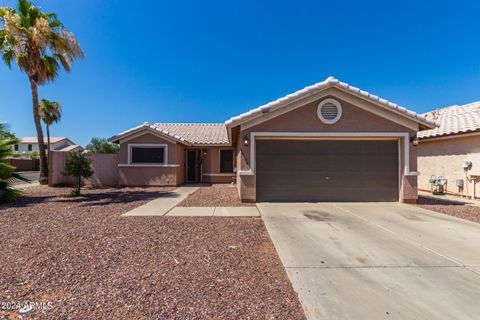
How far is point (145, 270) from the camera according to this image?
355 centimetres

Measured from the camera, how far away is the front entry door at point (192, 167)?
1744 cm

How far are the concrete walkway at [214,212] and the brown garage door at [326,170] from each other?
1.79 metres

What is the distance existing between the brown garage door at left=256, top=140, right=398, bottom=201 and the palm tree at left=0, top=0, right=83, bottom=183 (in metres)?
13.2

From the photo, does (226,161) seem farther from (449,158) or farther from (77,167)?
(449,158)

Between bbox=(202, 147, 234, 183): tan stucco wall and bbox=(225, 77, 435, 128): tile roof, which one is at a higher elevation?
bbox=(225, 77, 435, 128): tile roof

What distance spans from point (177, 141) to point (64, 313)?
40.8 feet

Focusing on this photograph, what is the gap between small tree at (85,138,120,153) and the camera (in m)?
31.3

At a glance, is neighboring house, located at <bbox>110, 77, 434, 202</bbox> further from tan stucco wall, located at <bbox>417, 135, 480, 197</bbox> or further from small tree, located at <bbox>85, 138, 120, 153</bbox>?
small tree, located at <bbox>85, 138, 120, 153</bbox>

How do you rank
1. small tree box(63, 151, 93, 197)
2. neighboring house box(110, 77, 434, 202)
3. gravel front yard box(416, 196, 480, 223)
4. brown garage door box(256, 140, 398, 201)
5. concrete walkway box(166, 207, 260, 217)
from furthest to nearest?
small tree box(63, 151, 93, 197), brown garage door box(256, 140, 398, 201), neighboring house box(110, 77, 434, 202), gravel front yard box(416, 196, 480, 223), concrete walkway box(166, 207, 260, 217)

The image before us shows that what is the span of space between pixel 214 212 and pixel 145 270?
394 cm

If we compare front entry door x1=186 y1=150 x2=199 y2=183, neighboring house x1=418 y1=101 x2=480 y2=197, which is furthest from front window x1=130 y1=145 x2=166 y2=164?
neighboring house x1=418 y1=101 x2=480 y2=197

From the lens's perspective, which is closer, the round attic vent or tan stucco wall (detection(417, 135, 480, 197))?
the round attic vent

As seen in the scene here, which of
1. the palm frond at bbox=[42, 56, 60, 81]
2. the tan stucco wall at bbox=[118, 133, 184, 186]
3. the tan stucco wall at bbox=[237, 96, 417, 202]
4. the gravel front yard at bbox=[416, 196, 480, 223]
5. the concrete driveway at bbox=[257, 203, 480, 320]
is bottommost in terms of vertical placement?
the concrete driveway at bbox=[257, 203, 480, 320]

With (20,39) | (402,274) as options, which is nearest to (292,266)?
(402,274)
